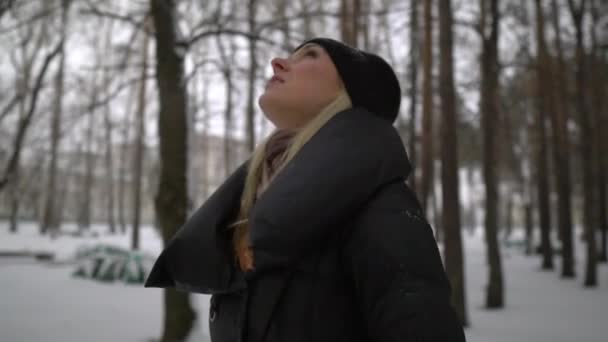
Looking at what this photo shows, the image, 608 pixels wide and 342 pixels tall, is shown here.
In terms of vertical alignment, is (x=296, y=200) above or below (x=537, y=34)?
below

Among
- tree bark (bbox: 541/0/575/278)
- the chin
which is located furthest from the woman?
tree bark (bbox: 541/0/575/278)

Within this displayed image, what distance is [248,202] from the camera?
1.28 metres

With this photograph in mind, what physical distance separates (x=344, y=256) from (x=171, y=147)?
4977 millimetres

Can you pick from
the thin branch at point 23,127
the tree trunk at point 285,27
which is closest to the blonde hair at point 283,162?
the tree trunk at point 285,27

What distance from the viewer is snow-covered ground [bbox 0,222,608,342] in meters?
6.38

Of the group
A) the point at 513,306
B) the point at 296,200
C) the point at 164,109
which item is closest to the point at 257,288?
the point at 296,200

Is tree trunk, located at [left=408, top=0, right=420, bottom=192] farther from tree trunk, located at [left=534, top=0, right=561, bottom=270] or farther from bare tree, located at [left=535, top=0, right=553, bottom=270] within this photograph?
bare tree, located at [left=535, top=0, right=553, bottom=270]

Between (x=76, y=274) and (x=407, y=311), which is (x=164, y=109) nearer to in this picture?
(x=407, y=311)

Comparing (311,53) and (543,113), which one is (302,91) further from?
(543,113)

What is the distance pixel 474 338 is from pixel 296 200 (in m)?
6.51

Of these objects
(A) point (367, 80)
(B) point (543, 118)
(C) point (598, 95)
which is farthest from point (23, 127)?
(C) point (598, 95)

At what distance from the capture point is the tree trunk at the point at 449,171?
23.4ft

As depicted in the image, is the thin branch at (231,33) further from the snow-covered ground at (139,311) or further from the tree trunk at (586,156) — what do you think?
the tree trunk at (586,156)

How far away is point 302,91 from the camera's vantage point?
1.25m
